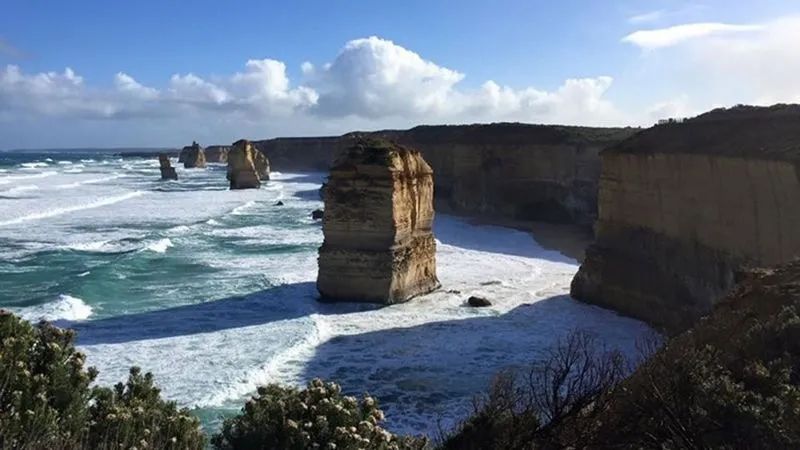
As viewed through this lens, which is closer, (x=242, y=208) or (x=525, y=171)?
(x=525, y=171)

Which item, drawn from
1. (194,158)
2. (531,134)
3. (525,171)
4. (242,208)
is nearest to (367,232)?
(525,171)

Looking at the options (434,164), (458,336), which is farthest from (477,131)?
(458,336)

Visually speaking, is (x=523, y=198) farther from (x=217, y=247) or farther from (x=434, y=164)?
(x=217, y=247)

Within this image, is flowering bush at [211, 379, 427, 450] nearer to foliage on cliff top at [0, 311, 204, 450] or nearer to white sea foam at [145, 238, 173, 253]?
foliage on cliff top at [0, 311, 204, 450]

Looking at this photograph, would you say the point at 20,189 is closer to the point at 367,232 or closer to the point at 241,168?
the point at 241,168

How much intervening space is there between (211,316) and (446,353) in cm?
655

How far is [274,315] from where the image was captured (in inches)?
782

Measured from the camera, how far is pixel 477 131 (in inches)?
2280

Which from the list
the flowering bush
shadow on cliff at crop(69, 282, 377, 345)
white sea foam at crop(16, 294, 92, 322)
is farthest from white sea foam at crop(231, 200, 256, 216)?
the flowering bush

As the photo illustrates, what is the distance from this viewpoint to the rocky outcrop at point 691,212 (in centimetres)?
1639

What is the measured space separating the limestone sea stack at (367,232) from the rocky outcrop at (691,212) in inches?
220

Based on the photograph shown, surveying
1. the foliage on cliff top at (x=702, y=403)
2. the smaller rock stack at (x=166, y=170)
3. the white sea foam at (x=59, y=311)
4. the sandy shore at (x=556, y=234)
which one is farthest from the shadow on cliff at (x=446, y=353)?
the smaller rock stack at (x=166, y=170)

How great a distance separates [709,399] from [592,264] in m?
16.5

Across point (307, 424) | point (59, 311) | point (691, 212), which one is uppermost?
point (691, 212)
